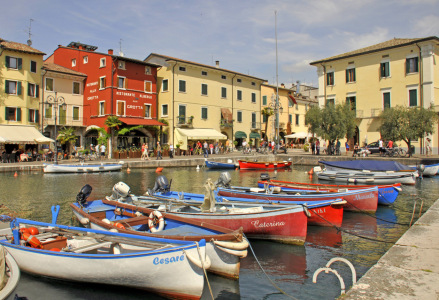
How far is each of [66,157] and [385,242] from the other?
32.3 metres

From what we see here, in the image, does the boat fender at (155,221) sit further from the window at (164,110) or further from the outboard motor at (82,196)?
the window at (164,110)

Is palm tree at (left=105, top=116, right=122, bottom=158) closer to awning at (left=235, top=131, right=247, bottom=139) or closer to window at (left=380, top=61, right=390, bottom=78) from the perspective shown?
awning at (left=235, top=131, right=247, bottom=139)

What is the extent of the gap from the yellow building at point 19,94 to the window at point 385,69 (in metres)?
36.4

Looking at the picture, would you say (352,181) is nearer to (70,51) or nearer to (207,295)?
(207,295)

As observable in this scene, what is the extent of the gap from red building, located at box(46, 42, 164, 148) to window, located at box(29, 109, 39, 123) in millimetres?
5209

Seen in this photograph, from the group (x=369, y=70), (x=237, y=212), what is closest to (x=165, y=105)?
(x=369, y=70)

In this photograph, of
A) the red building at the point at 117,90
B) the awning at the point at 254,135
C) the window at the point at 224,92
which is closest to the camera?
the red building at the point at 117,90

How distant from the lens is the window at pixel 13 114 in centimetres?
3356

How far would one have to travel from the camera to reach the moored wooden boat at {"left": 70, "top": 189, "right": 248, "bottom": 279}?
6703 millimetres

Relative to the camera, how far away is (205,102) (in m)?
45.3

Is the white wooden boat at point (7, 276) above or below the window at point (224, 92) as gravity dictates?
below

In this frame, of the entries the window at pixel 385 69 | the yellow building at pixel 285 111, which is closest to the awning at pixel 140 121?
the yellow building at pixel 285 111

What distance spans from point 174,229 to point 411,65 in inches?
1492

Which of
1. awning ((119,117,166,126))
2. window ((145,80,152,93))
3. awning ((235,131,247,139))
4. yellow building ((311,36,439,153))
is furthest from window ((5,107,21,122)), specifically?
yellow building ((311,36,439,153))
